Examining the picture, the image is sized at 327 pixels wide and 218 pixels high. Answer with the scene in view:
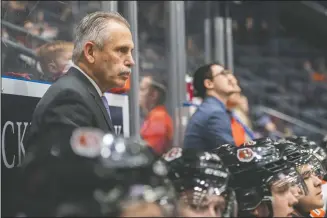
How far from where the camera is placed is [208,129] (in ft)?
14.0

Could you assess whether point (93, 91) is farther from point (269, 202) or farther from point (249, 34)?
point (249, 34)

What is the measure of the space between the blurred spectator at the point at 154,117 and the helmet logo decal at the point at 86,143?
3931 millimetres

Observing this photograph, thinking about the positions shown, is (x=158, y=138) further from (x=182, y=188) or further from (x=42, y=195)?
(x=42, y=195)

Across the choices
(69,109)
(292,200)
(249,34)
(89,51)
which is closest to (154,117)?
(89,51)

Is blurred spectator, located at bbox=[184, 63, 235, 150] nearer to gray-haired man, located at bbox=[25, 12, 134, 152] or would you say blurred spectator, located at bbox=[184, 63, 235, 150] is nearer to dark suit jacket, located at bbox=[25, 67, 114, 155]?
gray-haired man, located at bbox=[25, 12, 134, 152]

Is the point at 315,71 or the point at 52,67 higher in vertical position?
the point at 315,71

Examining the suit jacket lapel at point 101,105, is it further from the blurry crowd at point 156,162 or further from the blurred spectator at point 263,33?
the blurred spectator at point 263,33

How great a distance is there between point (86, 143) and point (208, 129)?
2844 millimetres

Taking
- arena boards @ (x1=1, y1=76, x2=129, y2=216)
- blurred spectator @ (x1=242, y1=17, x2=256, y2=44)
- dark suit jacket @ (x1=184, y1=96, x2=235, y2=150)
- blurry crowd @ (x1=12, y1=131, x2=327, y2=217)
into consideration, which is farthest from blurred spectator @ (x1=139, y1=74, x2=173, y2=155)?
blurred spectator @ (x1=242, y1=17, x2=256, y2=44)

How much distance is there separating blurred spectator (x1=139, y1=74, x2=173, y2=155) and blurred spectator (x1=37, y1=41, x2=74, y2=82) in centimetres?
175

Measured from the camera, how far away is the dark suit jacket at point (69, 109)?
239 cm

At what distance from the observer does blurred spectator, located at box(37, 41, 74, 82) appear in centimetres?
341

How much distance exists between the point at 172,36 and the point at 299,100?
7229 mm

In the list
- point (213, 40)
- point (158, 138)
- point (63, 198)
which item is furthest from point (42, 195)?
point (213, 40)
